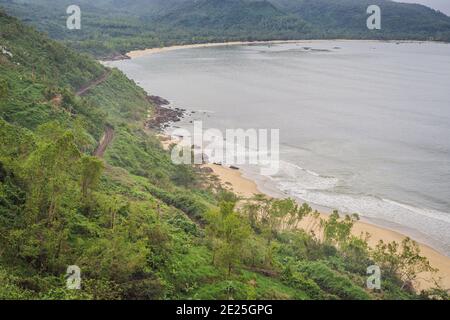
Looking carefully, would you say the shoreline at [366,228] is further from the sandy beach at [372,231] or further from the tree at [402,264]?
the tree at [402,264]

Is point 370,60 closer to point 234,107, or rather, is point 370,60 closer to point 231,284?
point 234,107

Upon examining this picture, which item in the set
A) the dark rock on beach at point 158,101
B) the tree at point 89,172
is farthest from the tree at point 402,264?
the dark rock on beach at point 158,101

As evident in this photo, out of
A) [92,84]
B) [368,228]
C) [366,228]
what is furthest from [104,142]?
[92,84]

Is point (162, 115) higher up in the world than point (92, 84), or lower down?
lower down

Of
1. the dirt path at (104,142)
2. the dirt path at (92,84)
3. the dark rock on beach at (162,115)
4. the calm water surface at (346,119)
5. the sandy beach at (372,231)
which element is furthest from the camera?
the dark rock on beach at (162,115)

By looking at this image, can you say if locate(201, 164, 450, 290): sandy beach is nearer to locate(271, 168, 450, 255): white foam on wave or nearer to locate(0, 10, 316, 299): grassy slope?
locate(271, 168, 450, 255): white foam on wave

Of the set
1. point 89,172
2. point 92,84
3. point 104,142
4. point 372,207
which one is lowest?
point 372,207

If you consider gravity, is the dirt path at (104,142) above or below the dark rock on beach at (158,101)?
below

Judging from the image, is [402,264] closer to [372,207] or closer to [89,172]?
[372,207]
